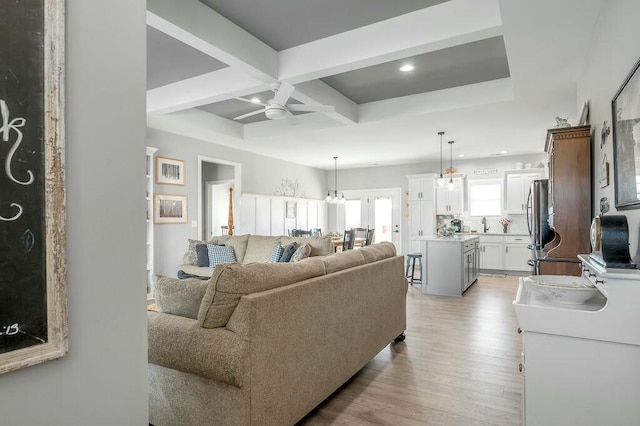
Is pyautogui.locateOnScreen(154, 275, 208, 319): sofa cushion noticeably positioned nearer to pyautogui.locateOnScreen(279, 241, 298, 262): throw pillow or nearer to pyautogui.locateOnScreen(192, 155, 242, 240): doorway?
pyautogui.locateOnScreen(279, 241, 298, 262): throw pillow

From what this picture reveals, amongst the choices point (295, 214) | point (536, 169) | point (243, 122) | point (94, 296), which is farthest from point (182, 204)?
point (536, 169)

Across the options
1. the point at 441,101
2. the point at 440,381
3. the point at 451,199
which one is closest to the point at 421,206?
the point at 451,199

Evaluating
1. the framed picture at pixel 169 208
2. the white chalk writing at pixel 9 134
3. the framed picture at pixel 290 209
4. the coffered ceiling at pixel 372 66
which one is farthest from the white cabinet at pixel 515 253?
the white chalk writing at pixel 9 134

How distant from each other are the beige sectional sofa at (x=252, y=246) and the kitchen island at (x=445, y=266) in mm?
2144

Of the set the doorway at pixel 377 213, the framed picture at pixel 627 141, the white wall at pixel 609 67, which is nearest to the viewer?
the framed picture at pixel 627 141

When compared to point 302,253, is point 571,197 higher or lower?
higher

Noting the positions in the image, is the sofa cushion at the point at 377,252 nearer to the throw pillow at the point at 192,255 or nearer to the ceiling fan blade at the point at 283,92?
the ceiling fan blade at the point at 283,92

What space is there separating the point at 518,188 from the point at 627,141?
22.9 ft

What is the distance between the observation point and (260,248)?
541cm

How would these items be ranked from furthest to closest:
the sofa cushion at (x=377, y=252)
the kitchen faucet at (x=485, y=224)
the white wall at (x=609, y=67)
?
the kitchen faucet at (x=485, y=224)
the sofa cushion at (x=377, y=252)
the white wall at (x=609, y=67)

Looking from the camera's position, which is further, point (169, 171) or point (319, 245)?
point (169, 171)

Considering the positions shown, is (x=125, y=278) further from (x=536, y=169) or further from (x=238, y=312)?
(x=536, y=169)

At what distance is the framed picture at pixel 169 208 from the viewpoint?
5.74 meters

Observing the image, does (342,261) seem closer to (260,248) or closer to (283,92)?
(283,92)
